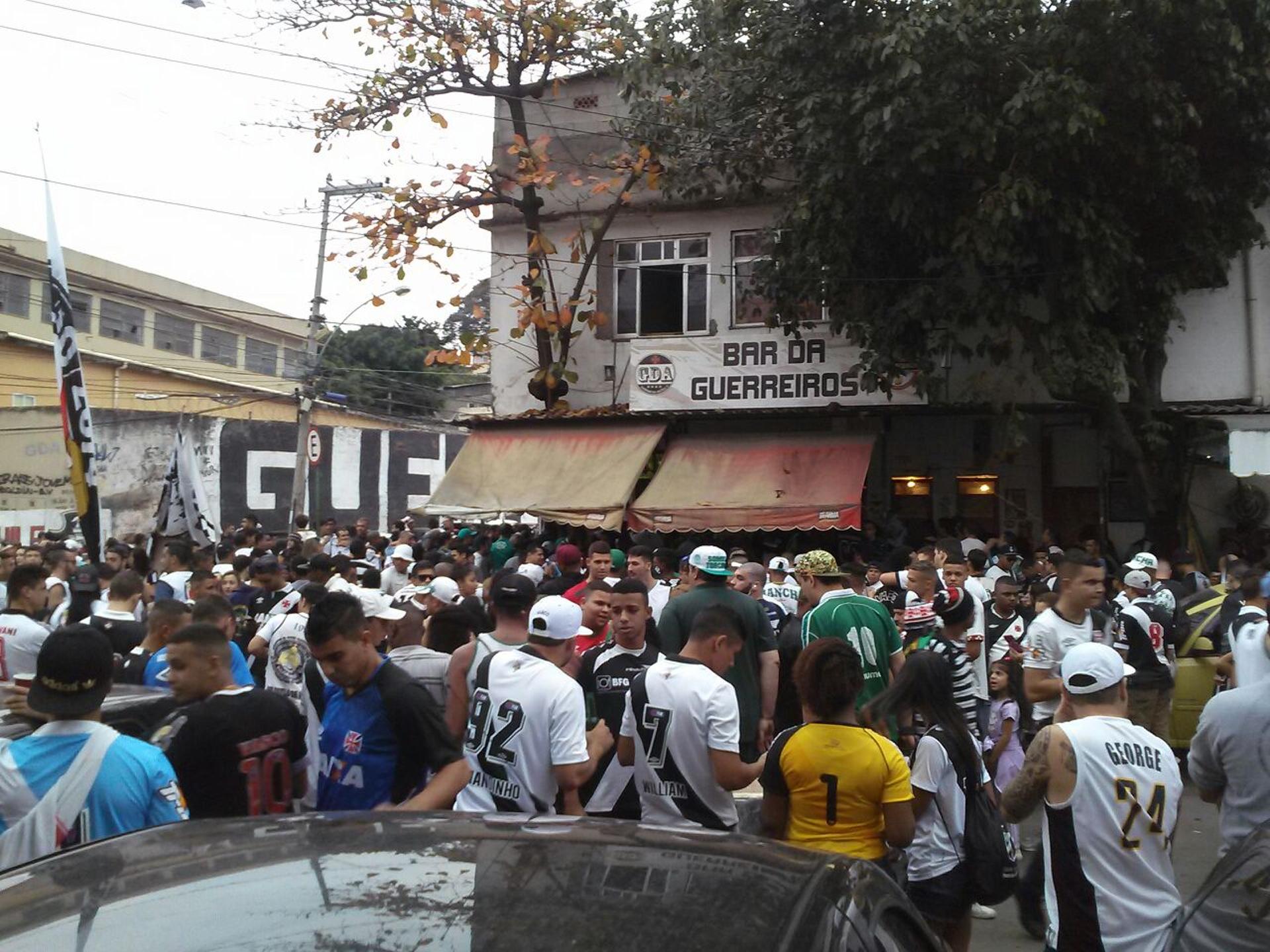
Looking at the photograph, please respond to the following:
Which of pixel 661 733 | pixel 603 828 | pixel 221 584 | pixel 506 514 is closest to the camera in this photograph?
pixel 603 828

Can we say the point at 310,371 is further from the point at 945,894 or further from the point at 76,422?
the point at 945,894

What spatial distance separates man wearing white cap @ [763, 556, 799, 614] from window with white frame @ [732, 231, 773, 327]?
7.63 meters

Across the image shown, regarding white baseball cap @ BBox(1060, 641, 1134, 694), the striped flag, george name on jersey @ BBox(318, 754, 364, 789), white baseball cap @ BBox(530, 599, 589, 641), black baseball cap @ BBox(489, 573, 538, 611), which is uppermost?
the striped flag

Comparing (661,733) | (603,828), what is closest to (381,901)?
(603,828)

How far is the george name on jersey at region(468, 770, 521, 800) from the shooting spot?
15.4ft

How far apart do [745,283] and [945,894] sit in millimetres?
14197

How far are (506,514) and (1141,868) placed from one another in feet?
47.3

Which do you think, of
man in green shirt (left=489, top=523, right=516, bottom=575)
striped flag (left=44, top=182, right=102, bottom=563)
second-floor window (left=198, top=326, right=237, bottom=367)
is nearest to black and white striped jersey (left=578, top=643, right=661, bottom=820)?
striped flag (left=44, top=182, right=102, bottom=563)

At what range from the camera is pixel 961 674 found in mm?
6949

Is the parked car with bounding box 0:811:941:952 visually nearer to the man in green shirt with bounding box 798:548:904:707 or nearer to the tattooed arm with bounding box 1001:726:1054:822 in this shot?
the tattooed arm with bounding box 1001:726:1054:822

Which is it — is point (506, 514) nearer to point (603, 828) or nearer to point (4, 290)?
point (603, 828)

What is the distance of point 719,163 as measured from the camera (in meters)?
16.5

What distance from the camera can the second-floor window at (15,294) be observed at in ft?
127

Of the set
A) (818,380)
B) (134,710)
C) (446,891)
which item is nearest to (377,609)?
(134,710)
